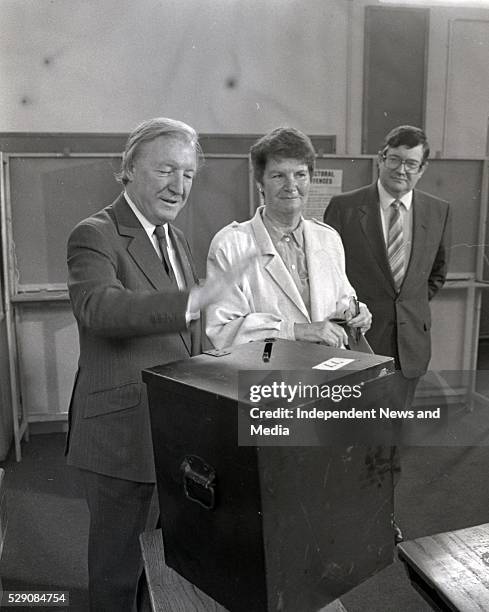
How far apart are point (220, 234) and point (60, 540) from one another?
151 cm

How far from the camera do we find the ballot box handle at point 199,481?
853mm

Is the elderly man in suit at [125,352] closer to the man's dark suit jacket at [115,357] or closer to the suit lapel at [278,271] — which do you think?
the man's dark suit jacket at [115,357]

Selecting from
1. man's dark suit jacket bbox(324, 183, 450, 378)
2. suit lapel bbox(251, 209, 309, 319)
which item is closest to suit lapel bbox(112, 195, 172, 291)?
suit lapel bbox(251, 209, 309, 319)

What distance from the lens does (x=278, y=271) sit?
158 centimetres

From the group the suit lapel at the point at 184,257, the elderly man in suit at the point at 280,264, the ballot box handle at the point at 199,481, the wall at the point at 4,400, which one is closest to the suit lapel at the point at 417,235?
the elderly man in suit at the point at 280,264

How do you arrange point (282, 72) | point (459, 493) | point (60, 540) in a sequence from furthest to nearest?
point (282, 72) < point (459, 493) < point (60, 540)

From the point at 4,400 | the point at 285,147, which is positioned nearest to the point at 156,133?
the point at 285,147

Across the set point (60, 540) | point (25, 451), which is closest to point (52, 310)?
point (25, 451)

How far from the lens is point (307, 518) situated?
0.85m

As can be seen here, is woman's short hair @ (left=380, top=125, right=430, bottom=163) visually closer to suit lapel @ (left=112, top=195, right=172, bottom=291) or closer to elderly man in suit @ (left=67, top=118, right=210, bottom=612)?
elderly man in suit @ (left=67, top=118, right=210, bottom=612)

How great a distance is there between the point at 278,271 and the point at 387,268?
109 cm

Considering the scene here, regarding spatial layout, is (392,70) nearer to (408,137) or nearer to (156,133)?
(408,137)

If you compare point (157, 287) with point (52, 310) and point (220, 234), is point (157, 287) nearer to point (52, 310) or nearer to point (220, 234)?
point (220, 234)

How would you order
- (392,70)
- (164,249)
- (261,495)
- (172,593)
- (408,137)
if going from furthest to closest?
(392,70)
(408,137)
(164,249)
(172,593)
(261,495)
